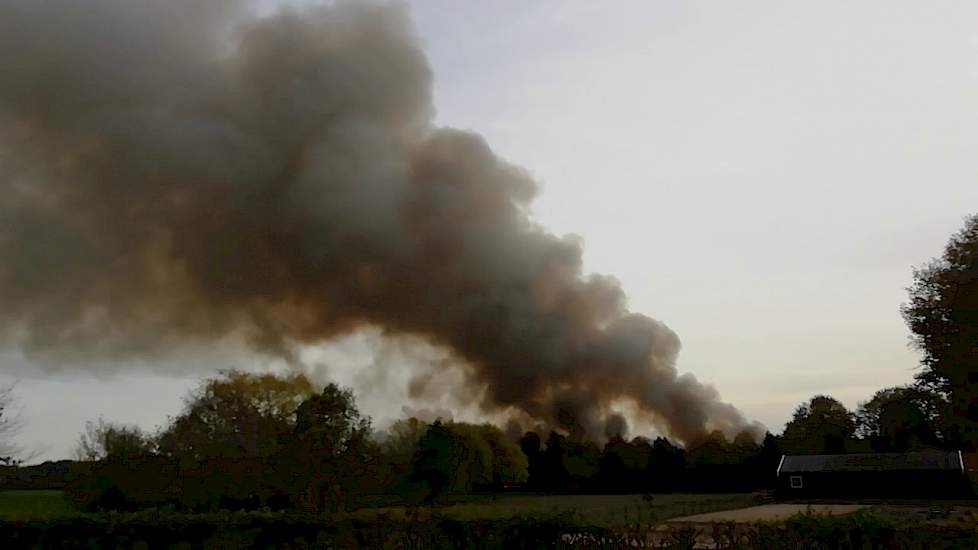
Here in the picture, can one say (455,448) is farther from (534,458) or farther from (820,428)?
(820,428)

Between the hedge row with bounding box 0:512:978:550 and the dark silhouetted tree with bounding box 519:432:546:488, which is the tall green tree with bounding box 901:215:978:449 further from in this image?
the dark silhouetted tree with bounding box 519:432:546:488

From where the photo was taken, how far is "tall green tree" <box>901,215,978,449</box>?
3275 cm

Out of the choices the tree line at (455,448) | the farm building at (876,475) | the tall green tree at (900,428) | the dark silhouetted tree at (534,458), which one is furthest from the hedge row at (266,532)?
the dark silhouetted tree at (534,458)

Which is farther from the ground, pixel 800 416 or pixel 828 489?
pixel 800 416

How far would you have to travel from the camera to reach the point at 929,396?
38.4 m

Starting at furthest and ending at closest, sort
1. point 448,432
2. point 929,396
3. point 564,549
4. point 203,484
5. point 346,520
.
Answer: point 448,432
point 929,396
point 203,484
point 346,520
point 564,549

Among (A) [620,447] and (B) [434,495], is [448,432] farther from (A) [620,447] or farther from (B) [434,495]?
(A) [620,447]

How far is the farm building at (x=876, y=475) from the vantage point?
141ft

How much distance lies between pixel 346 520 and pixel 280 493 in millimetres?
14085

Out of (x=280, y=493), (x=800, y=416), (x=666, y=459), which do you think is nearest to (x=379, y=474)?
(x=280, y=493)

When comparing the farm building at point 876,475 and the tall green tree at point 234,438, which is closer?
the tall green tree at point 234,438

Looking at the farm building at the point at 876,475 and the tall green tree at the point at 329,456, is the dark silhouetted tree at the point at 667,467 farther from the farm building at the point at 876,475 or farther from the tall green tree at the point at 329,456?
the tall green tree at the point at 329,456

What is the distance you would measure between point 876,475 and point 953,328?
14371 mm

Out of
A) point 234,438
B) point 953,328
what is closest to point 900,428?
point 953,328
